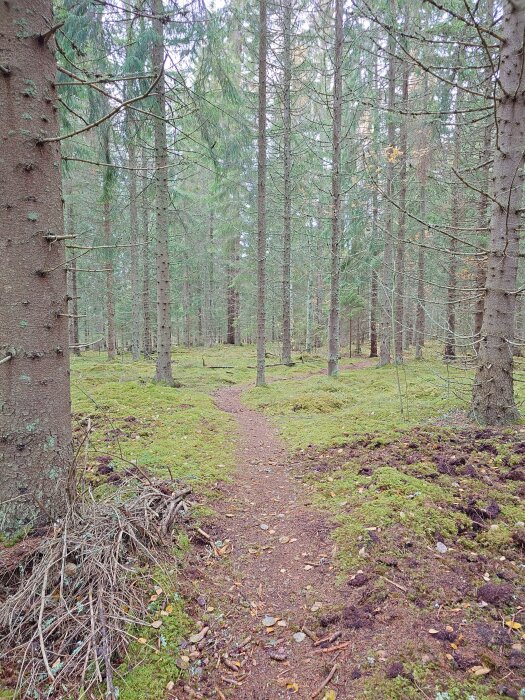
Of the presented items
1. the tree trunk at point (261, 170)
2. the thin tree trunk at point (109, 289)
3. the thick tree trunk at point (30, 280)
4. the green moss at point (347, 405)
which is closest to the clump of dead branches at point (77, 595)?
the thick tree trunk at point (30, 280)

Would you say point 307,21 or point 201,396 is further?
point 307,21

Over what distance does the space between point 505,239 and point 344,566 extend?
373 centimetres

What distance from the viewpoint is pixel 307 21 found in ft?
37.1

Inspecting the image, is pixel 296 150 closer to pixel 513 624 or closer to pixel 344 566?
pixel 344 566

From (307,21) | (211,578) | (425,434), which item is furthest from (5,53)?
(307,21)

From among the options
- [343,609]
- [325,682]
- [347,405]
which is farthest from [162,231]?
[325,682]

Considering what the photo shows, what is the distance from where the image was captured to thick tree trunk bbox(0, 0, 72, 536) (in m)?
2.09

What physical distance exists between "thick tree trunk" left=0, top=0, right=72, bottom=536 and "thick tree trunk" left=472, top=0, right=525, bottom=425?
409 cm

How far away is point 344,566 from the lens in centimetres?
244

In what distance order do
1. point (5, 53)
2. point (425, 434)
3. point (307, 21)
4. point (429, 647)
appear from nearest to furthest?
point (429, 647) < point (5, 53) < point (425, 434) < point (307, 21)

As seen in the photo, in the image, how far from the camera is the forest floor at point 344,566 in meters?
1.67

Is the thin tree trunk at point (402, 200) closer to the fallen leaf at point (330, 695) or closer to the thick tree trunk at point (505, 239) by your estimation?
the thick tree trunk at point (505, 239)

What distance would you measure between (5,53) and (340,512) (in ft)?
12.8

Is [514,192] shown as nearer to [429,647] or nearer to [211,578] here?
[429,647]
